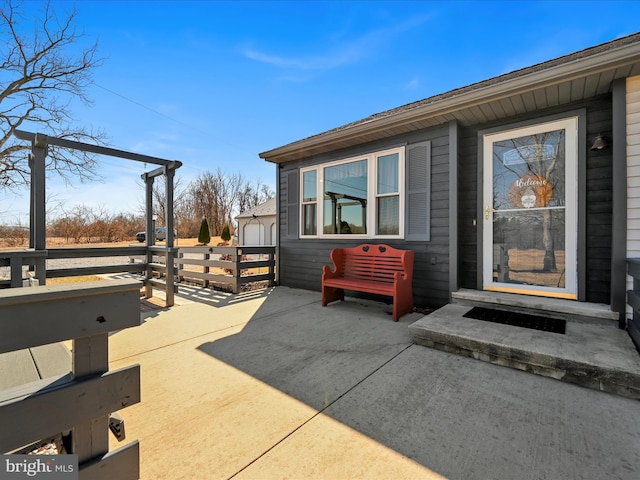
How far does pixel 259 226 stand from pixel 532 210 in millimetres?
15386

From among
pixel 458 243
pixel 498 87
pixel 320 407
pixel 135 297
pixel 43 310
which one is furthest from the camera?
pixel 458 243

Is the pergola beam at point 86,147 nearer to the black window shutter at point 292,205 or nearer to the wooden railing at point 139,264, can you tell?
the wooden railing at point 139,264

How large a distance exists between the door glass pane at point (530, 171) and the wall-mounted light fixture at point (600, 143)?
30 cm

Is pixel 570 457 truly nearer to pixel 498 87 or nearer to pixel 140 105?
pixel 498 87

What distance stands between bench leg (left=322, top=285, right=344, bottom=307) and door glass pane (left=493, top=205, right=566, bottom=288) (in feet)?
7.18

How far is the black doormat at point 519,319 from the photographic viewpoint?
9.18ft

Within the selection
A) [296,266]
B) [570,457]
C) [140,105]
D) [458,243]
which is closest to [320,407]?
[570,457]

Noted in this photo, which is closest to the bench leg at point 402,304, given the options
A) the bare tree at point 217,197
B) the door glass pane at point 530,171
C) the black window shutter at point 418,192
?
the black window shutter at point 418,192

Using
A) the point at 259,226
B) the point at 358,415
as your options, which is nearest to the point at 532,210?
the point at 358,415

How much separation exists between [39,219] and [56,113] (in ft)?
33.6

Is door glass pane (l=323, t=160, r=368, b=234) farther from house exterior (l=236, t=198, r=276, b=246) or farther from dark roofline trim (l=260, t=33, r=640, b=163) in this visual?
house exterior (l=236, t=198, r=276, b=246)

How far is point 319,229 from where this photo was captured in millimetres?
5402
